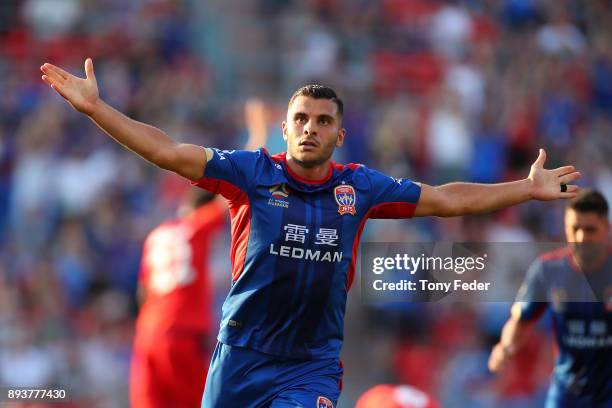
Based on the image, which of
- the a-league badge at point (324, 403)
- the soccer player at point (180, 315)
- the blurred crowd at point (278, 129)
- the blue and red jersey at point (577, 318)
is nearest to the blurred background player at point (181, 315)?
the soccer player at point (180, 315)

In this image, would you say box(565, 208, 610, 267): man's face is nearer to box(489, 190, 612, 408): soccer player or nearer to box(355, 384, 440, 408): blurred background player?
box(489, 190, 612, 408): soccer player

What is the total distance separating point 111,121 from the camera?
6.56 m

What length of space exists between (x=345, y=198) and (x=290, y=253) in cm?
51

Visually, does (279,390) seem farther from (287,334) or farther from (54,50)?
(54,50)

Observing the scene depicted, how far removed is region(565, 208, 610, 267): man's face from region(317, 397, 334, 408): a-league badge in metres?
2.84

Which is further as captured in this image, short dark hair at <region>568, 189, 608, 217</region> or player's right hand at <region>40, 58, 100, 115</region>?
short dark hair at <region>568, 189, 608, 217</region>

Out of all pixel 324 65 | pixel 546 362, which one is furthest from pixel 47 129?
pixel 546 362

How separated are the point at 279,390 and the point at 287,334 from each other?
0.34m

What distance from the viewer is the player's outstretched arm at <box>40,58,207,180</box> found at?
6.55 m

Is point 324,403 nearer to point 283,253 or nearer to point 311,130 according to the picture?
point 283,253

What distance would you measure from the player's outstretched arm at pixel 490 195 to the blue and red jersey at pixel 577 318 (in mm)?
1732

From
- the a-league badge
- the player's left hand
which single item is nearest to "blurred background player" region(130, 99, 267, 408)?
the a-league badge

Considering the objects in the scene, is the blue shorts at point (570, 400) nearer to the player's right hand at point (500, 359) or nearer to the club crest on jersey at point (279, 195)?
the player's right hand at point (500, 359)

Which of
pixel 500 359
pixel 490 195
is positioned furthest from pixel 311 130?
pixel 500 359
